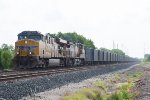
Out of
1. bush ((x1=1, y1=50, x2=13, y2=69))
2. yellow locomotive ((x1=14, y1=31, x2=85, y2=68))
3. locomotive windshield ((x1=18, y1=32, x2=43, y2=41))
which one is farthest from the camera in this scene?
bush ((x1=1, y1=50, x2=13, y2=69))

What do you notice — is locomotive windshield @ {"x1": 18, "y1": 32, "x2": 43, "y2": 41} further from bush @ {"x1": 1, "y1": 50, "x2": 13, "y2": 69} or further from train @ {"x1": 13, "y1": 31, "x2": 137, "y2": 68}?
bush @ {"x1": 1, "y1": 50, "x2": 13, "y2": 69}

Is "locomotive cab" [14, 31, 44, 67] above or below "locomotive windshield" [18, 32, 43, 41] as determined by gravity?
below

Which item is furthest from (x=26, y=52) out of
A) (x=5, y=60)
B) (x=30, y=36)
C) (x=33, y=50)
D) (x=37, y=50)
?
(x=5, y=60)

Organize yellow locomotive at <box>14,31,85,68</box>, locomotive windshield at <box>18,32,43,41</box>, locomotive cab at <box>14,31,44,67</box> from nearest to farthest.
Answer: locomotive cab at <box>14,31,44,67</box>
yellow locomotive at <box>14,31,85,68</box>
locomotive windshield at <box>18,32,43,41</box>

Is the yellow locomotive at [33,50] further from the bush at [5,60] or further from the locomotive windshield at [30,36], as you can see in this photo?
the bush at [5,60]

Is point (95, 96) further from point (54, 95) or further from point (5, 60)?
point (5, 60)

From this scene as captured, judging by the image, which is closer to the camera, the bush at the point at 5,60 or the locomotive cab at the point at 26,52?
the locomotive cab at the point at 26,52

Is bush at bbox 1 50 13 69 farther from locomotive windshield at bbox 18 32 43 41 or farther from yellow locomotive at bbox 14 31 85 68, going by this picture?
locomotive windshield at bbox 18 32 43 41

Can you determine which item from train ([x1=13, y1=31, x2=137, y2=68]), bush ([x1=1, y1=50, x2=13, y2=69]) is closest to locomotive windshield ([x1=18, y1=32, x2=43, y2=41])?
train ([x1=13, y1=31, x2=137, y2=68])

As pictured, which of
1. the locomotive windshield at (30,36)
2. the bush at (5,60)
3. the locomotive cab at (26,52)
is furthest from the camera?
the bush at (5,60)

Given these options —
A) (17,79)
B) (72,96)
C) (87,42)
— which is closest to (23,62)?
(17,79)

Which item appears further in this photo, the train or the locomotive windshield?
the locomotive windshield

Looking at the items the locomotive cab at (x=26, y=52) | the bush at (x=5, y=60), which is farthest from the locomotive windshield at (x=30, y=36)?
the bush at (x=5, y=60)

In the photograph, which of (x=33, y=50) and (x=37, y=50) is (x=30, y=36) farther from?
(x=37, y=50)
